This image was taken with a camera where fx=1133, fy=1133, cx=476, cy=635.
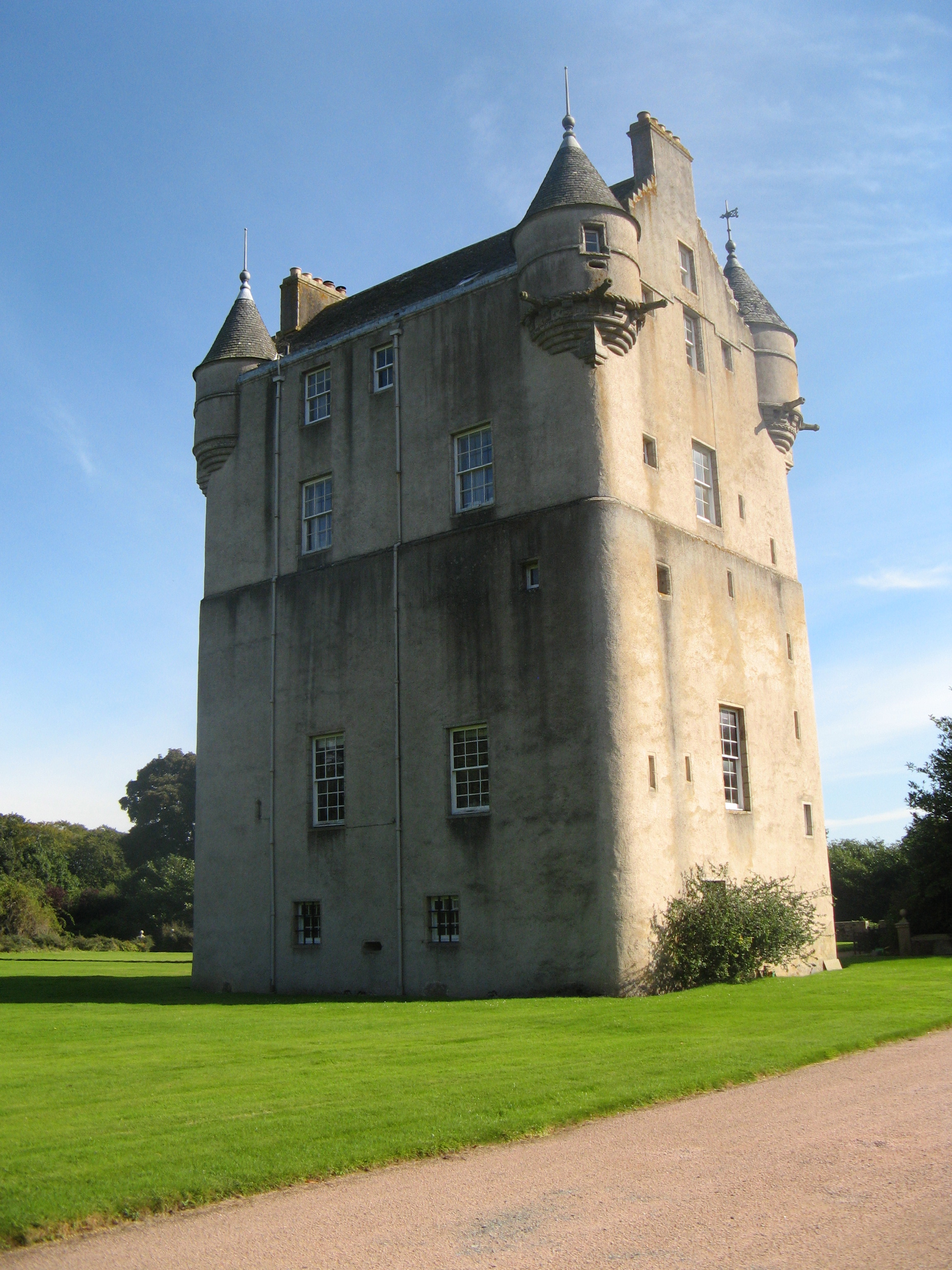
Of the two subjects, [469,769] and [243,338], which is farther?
[243,338]

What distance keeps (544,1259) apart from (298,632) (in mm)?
22495

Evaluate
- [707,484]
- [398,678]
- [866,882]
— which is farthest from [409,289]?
[866,882]

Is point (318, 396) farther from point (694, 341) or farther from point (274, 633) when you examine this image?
point (694, 341)

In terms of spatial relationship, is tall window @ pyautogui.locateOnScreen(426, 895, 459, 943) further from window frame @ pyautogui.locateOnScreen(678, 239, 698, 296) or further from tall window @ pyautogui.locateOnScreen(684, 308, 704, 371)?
window frame @ pyautogui.locateOnScreen(678, 239, 698, 296)

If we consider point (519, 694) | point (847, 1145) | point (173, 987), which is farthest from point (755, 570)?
point (847, 1145)

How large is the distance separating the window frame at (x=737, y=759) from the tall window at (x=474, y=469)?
285 inches

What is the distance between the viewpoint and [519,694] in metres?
23.5

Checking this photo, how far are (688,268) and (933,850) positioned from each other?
20019 millimetres

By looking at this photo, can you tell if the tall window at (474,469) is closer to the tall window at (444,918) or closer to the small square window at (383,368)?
the small square window at (383,368)

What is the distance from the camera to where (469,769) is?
79.3ft

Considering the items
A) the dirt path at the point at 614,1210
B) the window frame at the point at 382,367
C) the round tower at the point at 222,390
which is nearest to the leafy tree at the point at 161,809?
the round tower at the point at 222,390

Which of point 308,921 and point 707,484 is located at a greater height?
point 707,484

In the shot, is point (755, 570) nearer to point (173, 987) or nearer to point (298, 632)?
point (298, 632)

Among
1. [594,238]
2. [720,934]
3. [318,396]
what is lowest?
[720,934]
